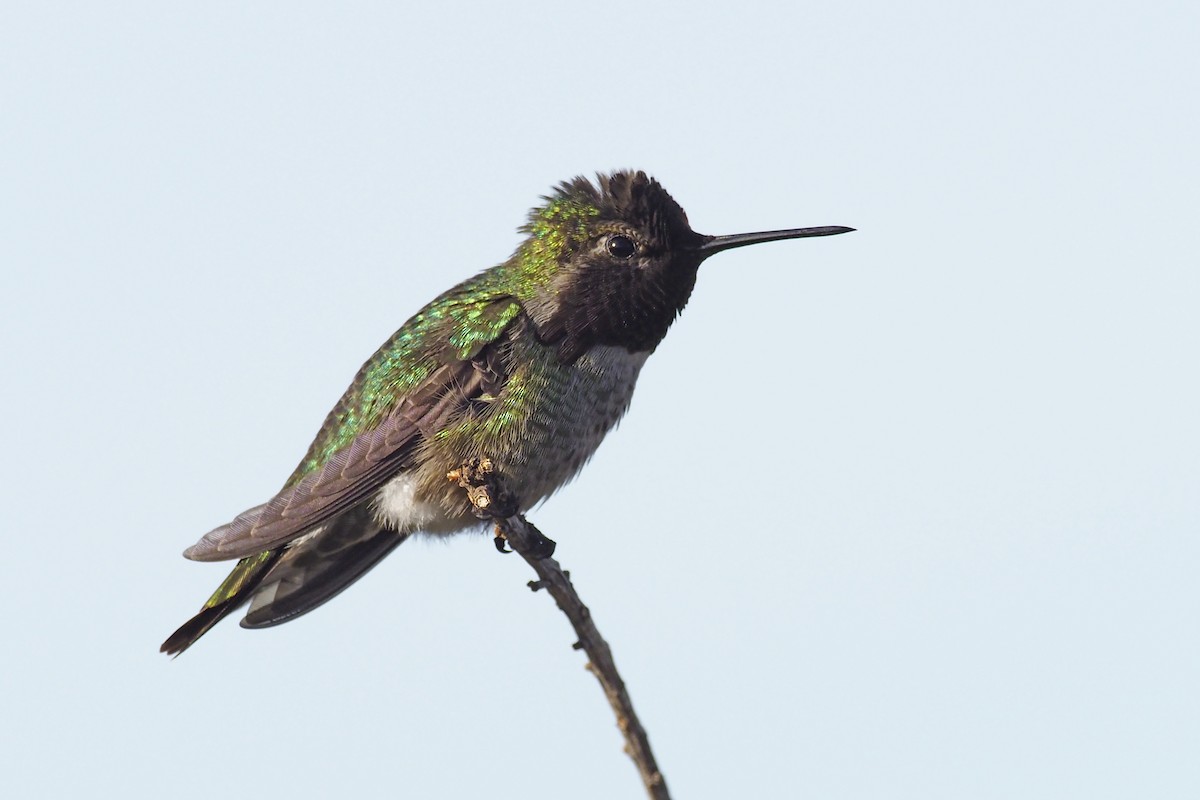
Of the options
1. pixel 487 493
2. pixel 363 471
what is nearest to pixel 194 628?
pixel 363 471

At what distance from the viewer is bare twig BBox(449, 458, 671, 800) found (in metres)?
3.73

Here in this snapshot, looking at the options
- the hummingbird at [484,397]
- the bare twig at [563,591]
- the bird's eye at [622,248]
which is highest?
the bird's eye at [622,248]

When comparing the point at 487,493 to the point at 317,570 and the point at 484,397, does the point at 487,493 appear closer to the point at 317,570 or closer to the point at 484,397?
the point at 484,397

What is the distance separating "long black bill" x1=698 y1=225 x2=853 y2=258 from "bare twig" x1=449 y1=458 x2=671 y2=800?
1.71 meters

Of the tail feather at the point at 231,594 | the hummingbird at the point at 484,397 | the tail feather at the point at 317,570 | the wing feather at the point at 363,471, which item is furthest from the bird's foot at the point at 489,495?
the tail feather at the point at 231,594

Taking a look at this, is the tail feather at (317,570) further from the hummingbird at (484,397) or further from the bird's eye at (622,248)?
the bird's eye at (622,248)

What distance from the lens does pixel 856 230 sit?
21.1ft

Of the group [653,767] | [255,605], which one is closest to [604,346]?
[255,605]

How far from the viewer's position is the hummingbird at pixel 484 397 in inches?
232

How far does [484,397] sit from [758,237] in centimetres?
155

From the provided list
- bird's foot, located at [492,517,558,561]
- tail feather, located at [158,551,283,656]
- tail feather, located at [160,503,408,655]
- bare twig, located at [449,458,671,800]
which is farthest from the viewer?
tail feather, located at [160,503,408,655]

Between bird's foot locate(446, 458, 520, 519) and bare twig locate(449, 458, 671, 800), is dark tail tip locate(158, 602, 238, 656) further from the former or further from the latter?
bird's foot locate(446, 458, 520, 519)

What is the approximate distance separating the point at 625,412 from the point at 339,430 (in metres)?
1.28

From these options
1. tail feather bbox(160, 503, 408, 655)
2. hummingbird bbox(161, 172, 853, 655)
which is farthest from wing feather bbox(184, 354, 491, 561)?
tail feather bbox(160, 503, 408, 655)
